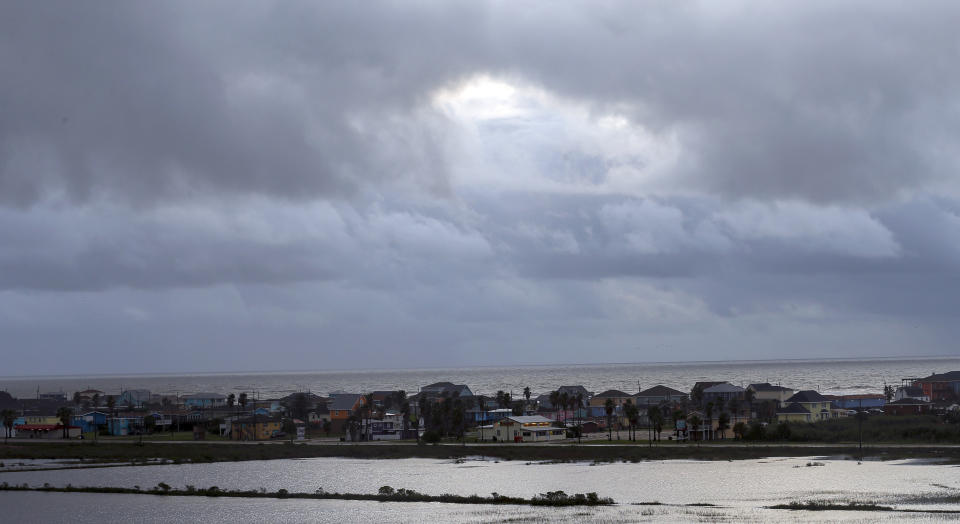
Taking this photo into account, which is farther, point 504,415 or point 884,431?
point 504,415

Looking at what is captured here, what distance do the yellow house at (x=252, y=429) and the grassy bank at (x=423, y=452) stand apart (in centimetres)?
1141

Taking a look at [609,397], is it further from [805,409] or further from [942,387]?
[942,387]

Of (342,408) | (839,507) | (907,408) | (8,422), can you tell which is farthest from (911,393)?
(8,422)

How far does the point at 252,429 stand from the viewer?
118312 mm

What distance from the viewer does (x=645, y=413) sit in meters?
131

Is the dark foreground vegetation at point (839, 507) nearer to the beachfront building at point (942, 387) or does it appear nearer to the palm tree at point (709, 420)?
the palm tree at point (709, 420)

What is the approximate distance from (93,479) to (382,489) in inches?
1051

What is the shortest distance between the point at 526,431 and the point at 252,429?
1365 inches

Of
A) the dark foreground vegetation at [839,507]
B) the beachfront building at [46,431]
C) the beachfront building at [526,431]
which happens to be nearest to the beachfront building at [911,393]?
the beachfront building at [526,431]

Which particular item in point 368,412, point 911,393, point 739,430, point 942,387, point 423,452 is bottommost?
point 423,452

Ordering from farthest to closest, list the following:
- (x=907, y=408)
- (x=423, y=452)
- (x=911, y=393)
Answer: (x=911, y=393) → (x=907, y=408) → (x=423, y=452)

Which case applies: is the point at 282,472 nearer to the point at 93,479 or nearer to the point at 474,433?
the point at 93,479

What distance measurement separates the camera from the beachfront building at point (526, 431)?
106812mm

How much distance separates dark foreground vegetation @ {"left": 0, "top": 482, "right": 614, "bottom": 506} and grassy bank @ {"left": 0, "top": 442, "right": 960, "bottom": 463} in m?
23.3
